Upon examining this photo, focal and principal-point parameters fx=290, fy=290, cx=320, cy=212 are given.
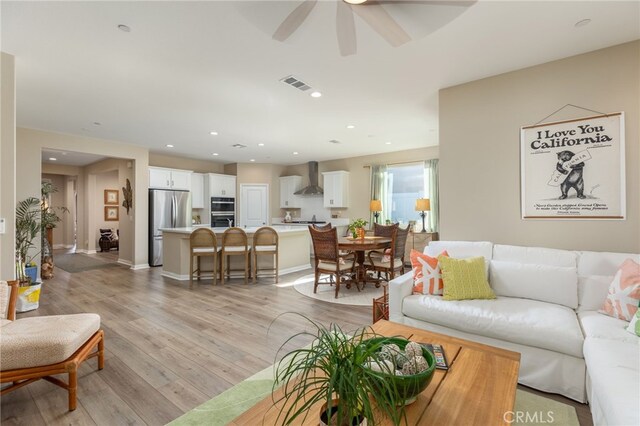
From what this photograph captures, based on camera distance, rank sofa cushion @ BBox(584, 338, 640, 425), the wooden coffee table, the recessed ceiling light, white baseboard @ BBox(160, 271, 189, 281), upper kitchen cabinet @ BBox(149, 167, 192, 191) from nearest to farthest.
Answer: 1. the wooden coffee table
2. sofa cushion @ BBox(584, 338, 640, 425)
3. the recessed ceiling light
4. white baseboard @ BBox(160, 271, 189, 281)
5. upper kitchen cabinet @ BBox(149, 167, 192, 191)

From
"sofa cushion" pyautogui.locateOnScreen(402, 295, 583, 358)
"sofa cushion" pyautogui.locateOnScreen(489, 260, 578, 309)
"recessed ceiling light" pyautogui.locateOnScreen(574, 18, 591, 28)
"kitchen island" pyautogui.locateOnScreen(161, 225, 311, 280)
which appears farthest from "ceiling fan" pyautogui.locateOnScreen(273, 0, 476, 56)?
"kitchen island" pyautogui.locateOnScreen(161, 225, 311, 280)

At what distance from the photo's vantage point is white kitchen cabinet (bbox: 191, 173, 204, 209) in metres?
7.93

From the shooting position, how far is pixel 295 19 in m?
1.71

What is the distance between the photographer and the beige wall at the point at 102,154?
4.93m

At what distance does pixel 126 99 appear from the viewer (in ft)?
12.3

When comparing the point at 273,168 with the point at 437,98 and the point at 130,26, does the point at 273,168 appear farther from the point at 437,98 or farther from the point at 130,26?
the point at 130,26

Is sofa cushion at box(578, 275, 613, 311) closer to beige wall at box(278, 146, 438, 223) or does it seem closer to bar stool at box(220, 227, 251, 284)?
bar stool at box(220, 227, 251, 284)

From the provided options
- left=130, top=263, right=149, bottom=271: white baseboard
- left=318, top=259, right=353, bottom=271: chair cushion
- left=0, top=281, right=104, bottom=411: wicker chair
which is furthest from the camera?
left=130, top=263, right=149, bottom=271: white baseboard

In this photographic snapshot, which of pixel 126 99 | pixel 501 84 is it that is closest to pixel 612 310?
pixel 501 84

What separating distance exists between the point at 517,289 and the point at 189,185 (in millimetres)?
7352

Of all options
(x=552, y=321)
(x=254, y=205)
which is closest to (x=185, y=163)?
(x=254, y=205)

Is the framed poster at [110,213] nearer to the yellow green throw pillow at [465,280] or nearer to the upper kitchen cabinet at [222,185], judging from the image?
the upper kitchen cabinet at [222,185]

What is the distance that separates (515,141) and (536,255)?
121 cm

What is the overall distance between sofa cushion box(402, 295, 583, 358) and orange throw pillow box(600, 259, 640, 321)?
0.79ft
